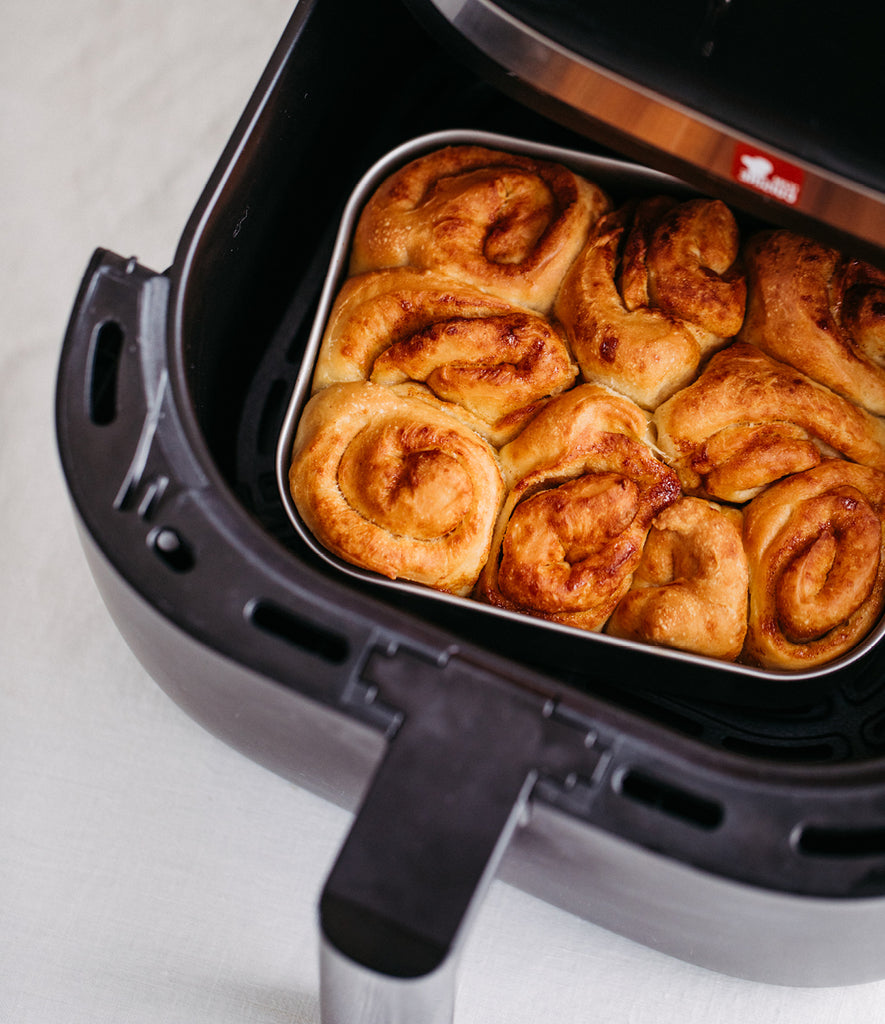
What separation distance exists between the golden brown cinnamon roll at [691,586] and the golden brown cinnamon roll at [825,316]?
0.14 metres

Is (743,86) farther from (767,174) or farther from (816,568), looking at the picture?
(816,568)

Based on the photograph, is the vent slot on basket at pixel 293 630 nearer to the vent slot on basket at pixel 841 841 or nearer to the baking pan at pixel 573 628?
the baking pan at pixel 573 628

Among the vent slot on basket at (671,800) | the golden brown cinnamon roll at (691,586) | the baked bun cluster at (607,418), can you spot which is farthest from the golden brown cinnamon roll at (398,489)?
the vent slot on basket at (671,800)

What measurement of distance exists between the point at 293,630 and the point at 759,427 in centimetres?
40

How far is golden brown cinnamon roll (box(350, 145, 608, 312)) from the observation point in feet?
2.90

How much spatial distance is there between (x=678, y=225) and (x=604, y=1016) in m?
0.66

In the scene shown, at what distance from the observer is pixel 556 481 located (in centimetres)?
84

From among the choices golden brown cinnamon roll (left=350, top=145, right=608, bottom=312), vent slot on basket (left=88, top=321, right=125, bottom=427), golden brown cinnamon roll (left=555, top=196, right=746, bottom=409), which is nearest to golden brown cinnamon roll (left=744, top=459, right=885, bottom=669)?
golden brown cinnamon roll (left=555, top=196, right=746, bottom=409)

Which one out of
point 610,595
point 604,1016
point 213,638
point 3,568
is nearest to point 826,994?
point 604,1016

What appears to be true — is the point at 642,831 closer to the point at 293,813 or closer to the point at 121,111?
the point at 293,813

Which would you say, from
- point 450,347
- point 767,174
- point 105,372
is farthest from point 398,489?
point 767,174

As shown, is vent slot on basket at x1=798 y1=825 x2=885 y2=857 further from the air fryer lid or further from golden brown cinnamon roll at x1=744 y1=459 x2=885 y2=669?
the air fryer lid

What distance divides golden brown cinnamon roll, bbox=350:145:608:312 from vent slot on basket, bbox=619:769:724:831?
43 cm

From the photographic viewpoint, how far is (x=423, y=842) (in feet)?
1.86
